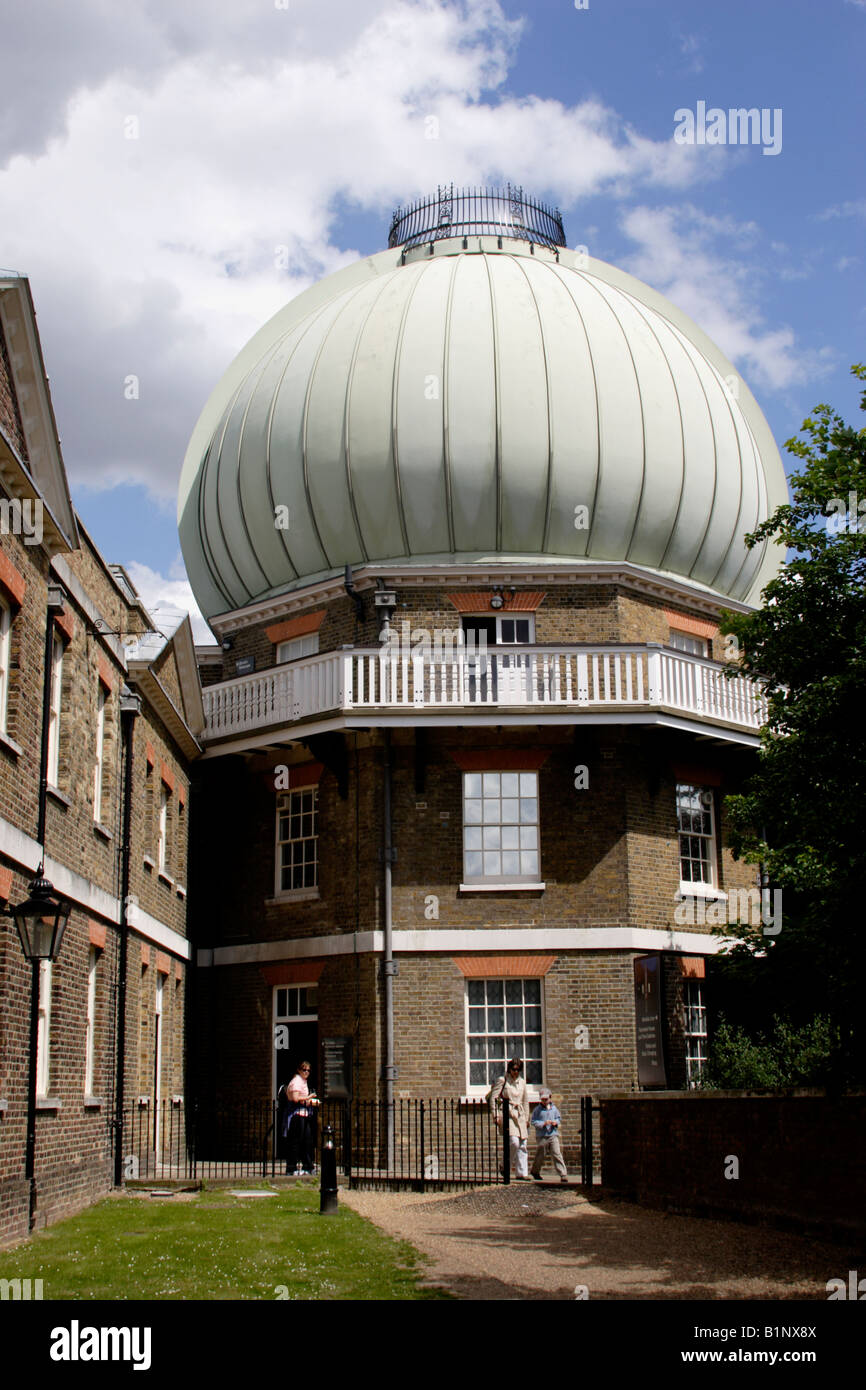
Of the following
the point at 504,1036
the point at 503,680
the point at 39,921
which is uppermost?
the point at 503,680

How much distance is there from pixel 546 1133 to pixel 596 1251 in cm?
747

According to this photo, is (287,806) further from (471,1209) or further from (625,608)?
(471,1209)

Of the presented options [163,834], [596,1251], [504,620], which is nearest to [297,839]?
[163,834]

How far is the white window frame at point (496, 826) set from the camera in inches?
885

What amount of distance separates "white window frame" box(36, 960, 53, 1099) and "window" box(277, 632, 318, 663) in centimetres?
1066

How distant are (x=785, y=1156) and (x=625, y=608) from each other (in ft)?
41.1

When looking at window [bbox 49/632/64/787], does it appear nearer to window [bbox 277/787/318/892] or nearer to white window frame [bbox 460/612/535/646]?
window [bbox 277/787/318/892]

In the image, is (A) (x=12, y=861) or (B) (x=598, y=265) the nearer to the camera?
(A) (x=12, y=861)

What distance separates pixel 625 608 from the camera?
24.0m

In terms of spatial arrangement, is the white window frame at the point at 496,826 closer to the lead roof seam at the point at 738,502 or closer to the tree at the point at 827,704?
the lead roof seam at the point at 738,502

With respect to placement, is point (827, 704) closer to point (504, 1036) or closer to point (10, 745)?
point (10, 745)

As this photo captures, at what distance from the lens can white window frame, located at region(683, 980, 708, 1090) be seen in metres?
22.5

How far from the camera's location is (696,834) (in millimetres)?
23766
